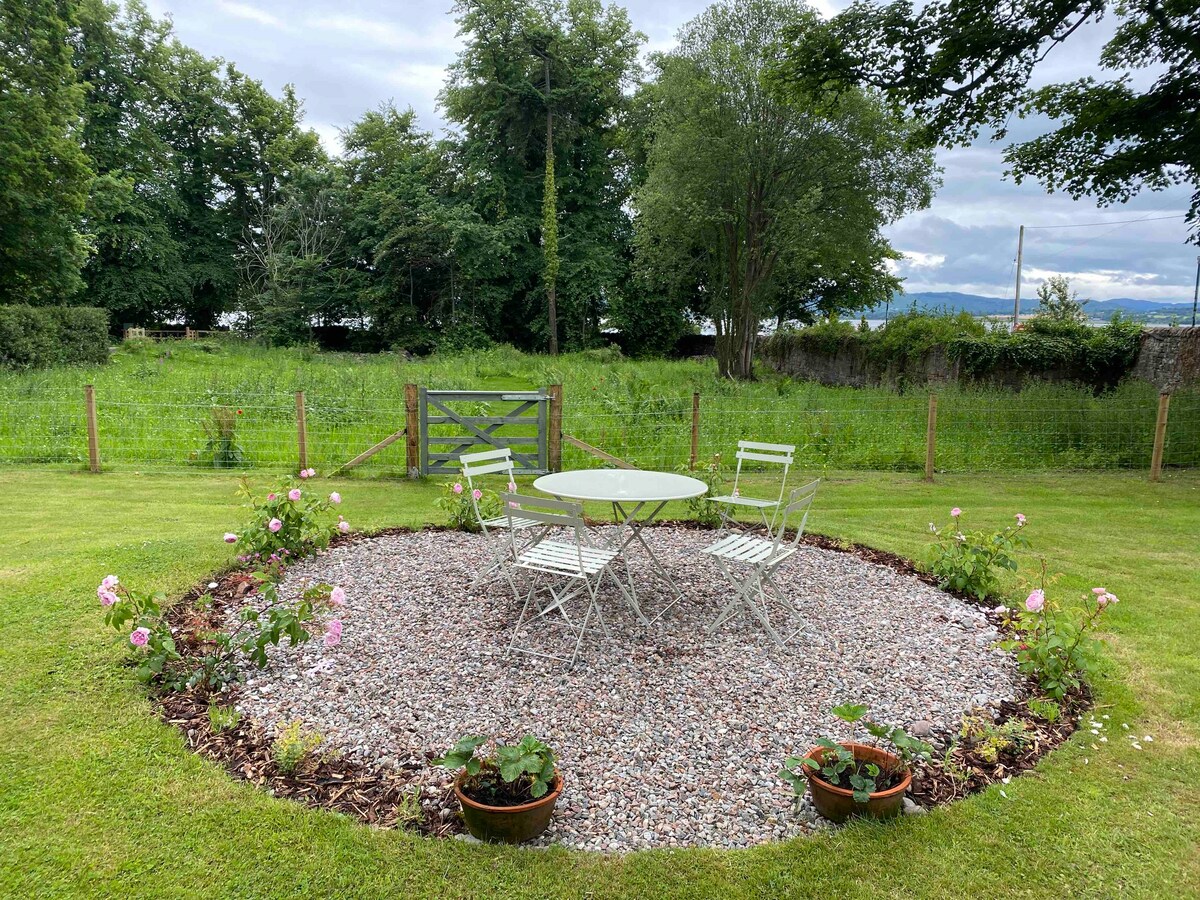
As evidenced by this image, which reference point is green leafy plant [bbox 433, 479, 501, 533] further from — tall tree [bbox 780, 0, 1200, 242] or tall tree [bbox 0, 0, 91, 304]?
tall tree [bbox 0, 0, 91, 304]

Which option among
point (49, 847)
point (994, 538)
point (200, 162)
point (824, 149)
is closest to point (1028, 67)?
point (824, 149)

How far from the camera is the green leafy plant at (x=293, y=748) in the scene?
290cm

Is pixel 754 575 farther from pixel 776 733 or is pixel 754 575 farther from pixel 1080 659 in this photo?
pixel 1080 659

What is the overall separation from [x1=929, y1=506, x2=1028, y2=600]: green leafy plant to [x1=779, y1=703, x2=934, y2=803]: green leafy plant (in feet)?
8.67

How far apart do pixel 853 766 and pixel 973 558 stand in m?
2.94

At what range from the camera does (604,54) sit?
3212 centimetres

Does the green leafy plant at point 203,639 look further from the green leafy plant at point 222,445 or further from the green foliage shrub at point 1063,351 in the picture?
the green foliage shrub at point 1063,351

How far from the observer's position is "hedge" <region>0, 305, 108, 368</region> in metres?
17.2

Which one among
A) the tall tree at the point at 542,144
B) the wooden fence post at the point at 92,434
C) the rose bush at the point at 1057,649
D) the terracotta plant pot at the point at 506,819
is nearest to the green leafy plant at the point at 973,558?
the rose bush at the point at 1057,649

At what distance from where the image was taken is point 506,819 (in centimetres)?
249

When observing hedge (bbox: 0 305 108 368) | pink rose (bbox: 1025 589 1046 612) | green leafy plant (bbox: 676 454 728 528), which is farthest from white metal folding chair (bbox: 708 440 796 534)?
hedge (bbox: 0 305 108 368)

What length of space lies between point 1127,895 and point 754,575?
7.56ft

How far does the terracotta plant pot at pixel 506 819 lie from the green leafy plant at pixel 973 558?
3864 millimetres

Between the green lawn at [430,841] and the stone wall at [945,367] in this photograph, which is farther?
the stone wall at [945,367]
